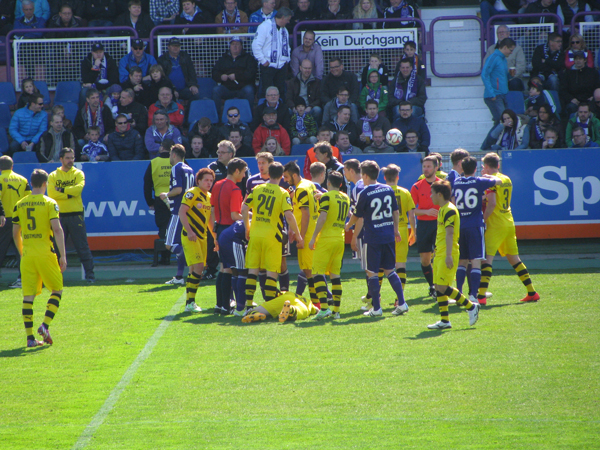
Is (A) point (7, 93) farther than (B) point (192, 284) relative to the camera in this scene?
Yes

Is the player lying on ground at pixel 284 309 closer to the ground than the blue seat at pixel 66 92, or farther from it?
closer to the ground

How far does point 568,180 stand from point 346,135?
460cm

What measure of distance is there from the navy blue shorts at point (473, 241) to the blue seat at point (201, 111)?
8.27 metres

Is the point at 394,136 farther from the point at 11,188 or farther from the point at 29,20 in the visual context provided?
the point at 29,20

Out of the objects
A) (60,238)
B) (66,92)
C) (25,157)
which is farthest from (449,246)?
(66,92)

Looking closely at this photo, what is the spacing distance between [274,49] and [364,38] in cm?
235

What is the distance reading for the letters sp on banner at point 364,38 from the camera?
17.3 meters

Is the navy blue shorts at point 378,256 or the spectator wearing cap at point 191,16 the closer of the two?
the navy blue shorts at point 378,256

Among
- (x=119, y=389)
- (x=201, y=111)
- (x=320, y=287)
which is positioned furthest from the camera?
(x=201, y=111)

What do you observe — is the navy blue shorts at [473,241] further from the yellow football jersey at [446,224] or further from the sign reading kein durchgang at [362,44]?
the sign reading kein durchgang at [362,44]

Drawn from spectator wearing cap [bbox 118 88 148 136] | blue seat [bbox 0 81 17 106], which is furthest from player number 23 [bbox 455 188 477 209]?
blue seat [bbox 0 81 17 106]

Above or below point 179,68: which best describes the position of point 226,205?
below

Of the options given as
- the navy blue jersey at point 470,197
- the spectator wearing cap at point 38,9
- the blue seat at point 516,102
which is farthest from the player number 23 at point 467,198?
the spectator wearing cap at point 38,9

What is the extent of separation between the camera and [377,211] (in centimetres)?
888
